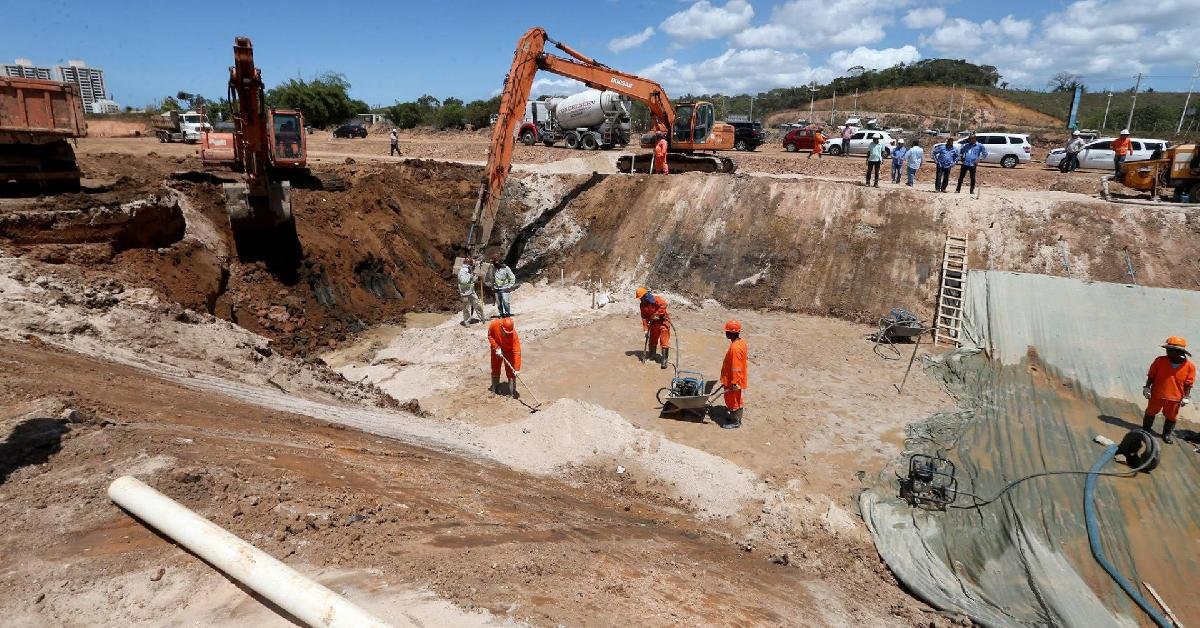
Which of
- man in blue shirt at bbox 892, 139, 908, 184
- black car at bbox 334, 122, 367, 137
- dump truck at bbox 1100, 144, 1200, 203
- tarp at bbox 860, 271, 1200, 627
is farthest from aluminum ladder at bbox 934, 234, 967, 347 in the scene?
black car at bbox 334, 122, 367, 137

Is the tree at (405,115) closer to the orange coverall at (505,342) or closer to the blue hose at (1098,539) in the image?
the orange coverall at (505,342)

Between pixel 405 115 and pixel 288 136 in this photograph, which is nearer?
pixel 288 136

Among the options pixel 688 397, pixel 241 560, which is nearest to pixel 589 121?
pixel 688 397

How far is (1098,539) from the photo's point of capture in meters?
6.09

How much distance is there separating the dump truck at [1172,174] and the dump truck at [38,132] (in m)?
22.4

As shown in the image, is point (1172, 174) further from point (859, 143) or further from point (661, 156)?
point (859, 143)

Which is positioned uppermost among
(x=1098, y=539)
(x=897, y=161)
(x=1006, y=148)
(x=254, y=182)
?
(x=1006, y=148)

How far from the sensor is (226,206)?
13219 mm

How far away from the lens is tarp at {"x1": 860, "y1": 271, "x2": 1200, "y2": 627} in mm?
5574

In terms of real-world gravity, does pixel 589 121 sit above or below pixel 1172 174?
above

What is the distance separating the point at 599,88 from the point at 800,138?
15.1 m

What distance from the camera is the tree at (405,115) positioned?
48.0 meters

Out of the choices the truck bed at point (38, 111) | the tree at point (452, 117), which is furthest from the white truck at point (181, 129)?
the truck bed at point (38, 111)

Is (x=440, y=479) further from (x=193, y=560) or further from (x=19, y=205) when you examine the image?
(x=19, y=205)
